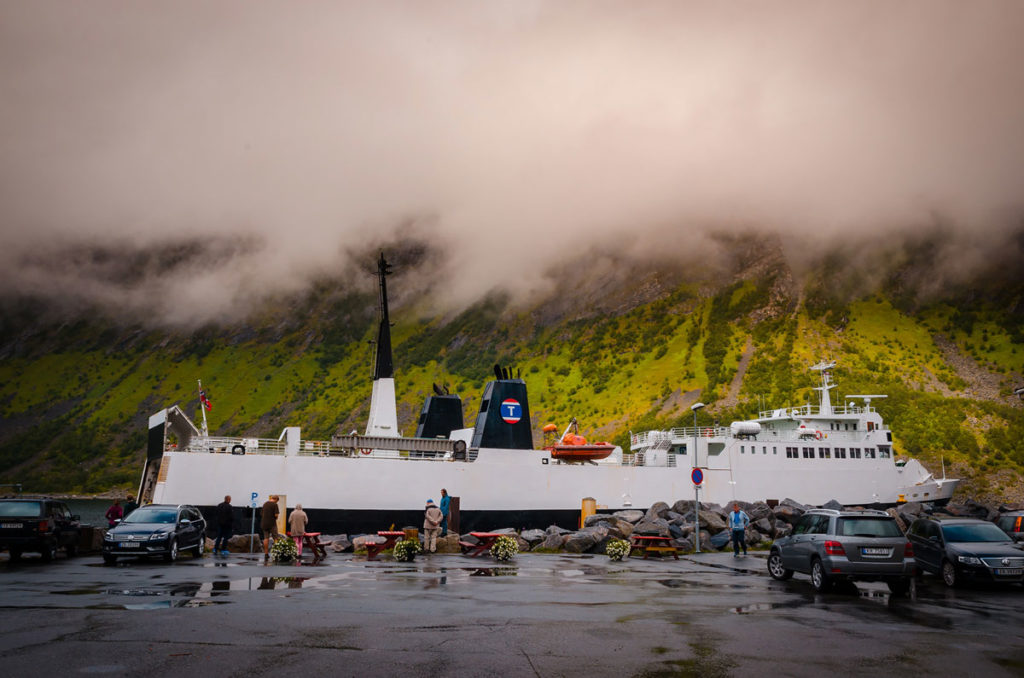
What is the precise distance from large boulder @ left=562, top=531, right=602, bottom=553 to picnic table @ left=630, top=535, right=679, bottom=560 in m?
2.40

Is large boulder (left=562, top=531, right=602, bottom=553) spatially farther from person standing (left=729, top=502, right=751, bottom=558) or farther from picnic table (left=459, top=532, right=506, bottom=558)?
person standing (left=729, top=502, right=751, bottom=558)

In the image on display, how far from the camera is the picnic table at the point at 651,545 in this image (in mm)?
22156

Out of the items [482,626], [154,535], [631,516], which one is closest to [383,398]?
[631,516]

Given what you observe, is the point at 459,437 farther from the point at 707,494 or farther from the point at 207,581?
the point at 207,581

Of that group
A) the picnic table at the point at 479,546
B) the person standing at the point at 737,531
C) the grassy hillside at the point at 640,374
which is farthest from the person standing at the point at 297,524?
the grassy hillside at the point at 640,374

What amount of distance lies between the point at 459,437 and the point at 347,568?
22.8 metres

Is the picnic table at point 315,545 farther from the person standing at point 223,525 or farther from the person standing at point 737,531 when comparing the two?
the person standing at point 737,531

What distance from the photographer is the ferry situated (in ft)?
104

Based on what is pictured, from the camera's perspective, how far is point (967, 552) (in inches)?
594

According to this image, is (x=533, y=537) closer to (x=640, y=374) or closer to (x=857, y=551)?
(x=857, y=551)

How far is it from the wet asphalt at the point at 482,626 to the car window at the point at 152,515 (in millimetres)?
2993

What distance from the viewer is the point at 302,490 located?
107ft

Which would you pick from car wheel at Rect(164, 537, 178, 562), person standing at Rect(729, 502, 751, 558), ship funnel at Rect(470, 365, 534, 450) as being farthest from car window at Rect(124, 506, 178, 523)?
ship funnel at Rect(470, 365, 534, 450)

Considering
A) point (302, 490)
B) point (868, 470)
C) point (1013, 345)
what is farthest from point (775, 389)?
point (302, 490)
